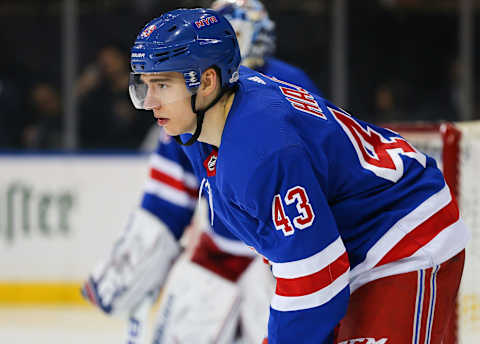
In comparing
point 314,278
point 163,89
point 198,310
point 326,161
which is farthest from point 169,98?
point 198,310

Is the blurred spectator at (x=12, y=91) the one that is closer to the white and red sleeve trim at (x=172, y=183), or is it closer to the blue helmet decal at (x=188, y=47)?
the white and red sleeve trim at (x=172, y=183)

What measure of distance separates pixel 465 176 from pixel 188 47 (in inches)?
51.0

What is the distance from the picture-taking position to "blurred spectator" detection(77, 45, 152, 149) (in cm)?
525

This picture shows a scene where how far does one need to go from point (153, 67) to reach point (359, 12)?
3.81m

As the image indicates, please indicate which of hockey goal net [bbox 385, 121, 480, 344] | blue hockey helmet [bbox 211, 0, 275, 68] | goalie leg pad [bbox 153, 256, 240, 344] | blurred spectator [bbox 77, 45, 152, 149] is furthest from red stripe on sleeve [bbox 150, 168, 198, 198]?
blurred spectator [bbox 77, 45, 152, 149]

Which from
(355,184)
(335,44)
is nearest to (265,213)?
(355,184)

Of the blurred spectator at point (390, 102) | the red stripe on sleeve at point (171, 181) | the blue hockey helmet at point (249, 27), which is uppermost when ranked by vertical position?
the blue hockey helmet at point (249, 27)

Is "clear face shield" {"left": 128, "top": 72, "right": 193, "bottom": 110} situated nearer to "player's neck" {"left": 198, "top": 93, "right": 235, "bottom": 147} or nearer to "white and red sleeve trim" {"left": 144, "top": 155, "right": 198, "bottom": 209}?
"player's neck" {"left": 198, "top": 93, "right": 235, "bottom": 147}

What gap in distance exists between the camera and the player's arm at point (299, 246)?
154 centimetres

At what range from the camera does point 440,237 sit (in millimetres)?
1736

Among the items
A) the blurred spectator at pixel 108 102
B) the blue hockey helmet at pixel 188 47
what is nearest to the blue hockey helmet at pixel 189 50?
the blue hockey helmet at pixel 188 47

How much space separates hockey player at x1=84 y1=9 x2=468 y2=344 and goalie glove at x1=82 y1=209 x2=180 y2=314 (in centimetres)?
86

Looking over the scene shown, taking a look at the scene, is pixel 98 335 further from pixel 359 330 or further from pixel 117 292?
pixel 359 330

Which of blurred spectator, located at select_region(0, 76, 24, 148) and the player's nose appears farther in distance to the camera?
blurred spectator, located at select_region(0, 76, 24, 148)
